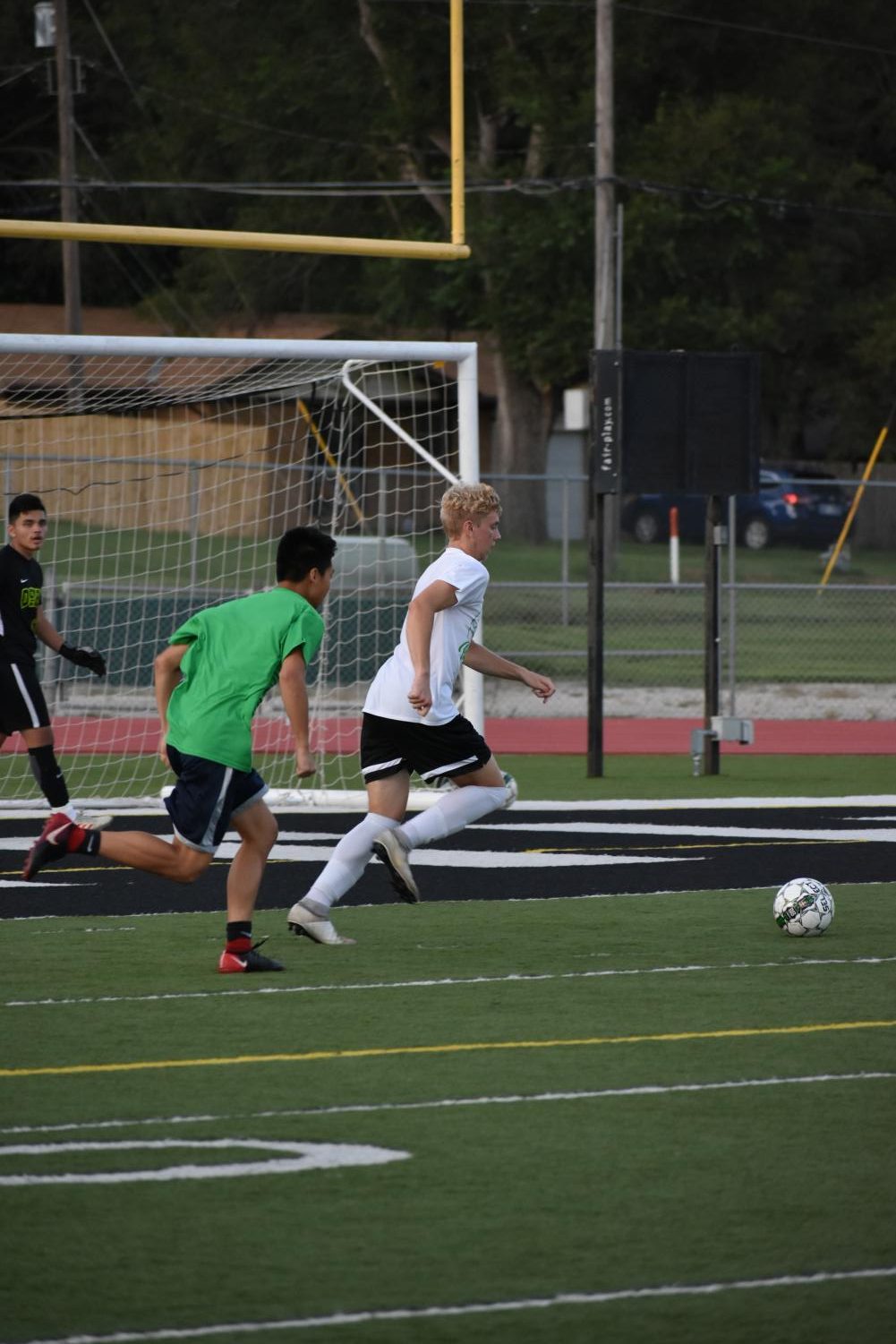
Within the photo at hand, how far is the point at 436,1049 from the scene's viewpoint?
23.2ft

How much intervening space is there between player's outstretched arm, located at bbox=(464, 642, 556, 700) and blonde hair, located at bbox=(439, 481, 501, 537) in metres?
0.62

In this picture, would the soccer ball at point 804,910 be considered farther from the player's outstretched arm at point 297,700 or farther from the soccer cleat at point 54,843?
the soccer cleat at point 54,843

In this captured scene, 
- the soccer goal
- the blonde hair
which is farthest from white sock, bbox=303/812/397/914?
the soccer goal

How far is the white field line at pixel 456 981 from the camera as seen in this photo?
7961 mm

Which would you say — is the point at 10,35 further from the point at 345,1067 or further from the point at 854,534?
the point at 345,1067

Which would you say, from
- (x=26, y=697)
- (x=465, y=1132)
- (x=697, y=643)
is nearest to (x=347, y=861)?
(x=465, y=1132)

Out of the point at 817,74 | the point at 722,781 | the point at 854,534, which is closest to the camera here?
the point at 722,781

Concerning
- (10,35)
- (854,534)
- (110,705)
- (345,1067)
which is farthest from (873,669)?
(10,35)

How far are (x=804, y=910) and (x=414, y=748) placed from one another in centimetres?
177

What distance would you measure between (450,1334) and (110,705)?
1760cm

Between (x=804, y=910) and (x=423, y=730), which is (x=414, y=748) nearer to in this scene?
(x=423, y=730)

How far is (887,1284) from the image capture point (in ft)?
Answer: 15.5

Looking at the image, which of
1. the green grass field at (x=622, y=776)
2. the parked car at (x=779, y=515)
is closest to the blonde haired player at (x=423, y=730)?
the green grass field at (x=622, y=776)

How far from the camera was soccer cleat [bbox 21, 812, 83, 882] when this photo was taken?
8.63 metres
